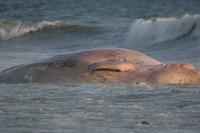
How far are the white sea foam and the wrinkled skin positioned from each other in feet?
36.0

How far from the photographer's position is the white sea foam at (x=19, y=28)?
820 inches

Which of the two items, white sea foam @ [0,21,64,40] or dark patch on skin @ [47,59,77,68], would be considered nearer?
dark patch on skin @ [47,59,77,68]

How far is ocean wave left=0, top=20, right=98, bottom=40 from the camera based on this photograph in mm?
20422

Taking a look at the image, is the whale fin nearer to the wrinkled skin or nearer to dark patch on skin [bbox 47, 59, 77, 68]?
the wrinkled skin

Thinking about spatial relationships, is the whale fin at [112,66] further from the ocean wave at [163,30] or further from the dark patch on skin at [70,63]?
the ocean wave at [163,30]

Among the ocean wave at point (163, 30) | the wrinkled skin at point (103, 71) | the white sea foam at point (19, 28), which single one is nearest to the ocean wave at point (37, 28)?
the white sea foam at point (19, 28)

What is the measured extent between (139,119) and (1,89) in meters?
2.53

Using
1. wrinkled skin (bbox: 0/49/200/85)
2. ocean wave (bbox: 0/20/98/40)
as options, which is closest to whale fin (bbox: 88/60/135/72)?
wrinkled skin (bbox: 0/49/200/85)

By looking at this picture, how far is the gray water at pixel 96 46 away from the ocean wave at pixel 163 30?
22 mm

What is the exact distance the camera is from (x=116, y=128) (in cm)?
623

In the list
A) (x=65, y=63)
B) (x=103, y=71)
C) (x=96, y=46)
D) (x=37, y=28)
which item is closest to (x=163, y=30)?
(x=96, y=46)

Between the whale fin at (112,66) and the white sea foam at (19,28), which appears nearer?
the whale fin at (112,66)

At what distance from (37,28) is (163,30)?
4.78 m

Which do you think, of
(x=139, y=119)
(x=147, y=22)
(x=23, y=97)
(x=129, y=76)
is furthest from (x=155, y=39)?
(x=139, y=119)
